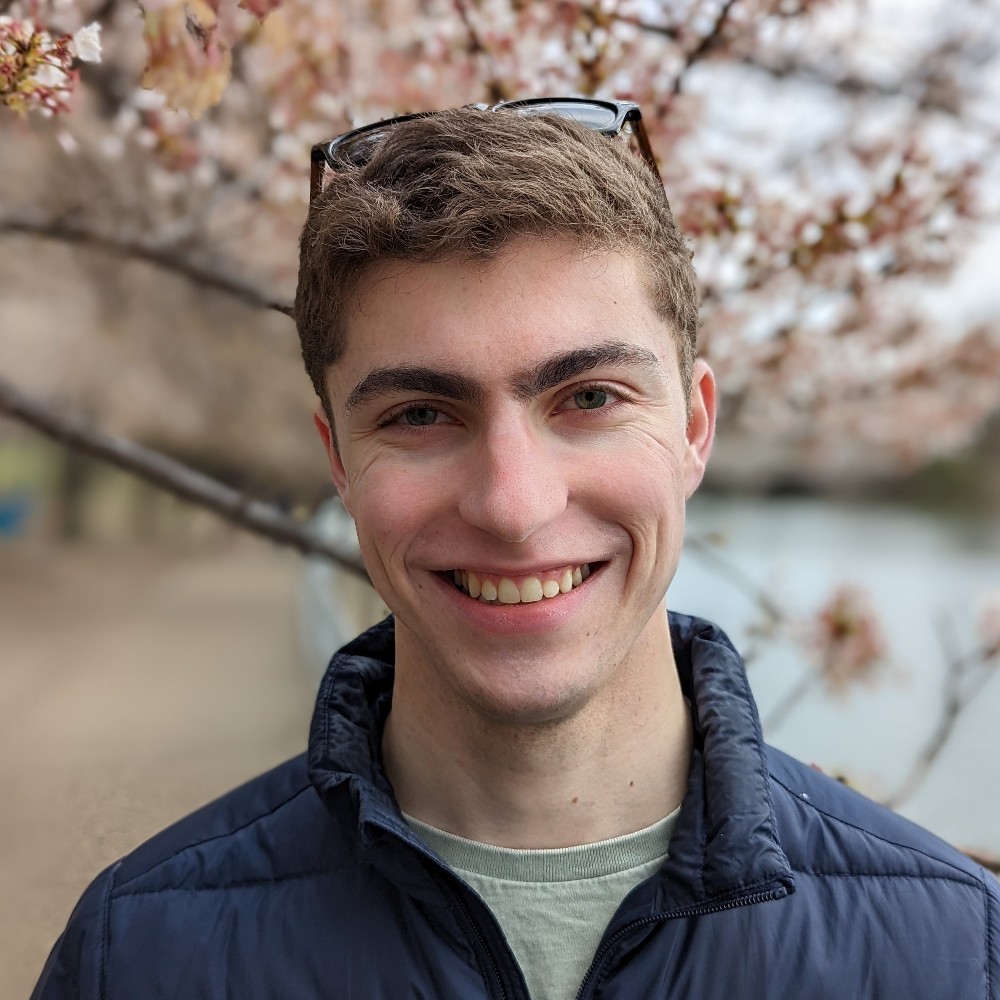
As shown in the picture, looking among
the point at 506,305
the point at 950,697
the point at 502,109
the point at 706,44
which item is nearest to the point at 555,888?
the point at 506,305

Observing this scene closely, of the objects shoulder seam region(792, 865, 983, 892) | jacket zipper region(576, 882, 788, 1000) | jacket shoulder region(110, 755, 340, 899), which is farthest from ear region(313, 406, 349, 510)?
shoulder seam region(792, 865, 983, 892)

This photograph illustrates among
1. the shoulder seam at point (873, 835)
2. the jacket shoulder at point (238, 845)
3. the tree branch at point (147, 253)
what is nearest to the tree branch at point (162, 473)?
the tree branch at point (147, 253)

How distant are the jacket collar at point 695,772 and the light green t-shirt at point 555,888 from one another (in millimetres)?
84

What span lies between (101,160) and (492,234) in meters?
2.35

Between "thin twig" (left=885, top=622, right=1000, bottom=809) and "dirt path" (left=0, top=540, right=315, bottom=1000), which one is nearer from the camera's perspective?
"dirt path" (left=0, top=540, right=315, bottom=1000)

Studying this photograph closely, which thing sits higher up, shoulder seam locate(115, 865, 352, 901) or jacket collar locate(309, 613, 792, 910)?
jacket collar locate(309, 613, 792, 910)

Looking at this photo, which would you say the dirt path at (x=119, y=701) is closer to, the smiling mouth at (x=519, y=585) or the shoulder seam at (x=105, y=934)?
the shoulder seam at (x=105, y=934)

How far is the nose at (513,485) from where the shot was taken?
1.32 metres

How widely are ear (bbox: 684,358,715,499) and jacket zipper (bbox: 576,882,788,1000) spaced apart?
53cm

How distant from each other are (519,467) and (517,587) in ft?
0.53

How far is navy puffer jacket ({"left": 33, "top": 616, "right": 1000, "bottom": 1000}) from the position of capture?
131 centimetres

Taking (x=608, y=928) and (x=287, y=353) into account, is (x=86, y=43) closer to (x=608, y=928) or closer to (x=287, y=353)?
(x=608, y=928)

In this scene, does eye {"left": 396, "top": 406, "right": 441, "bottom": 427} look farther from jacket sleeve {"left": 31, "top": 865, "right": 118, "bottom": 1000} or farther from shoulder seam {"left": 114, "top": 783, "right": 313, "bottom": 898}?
jacket sleeve {"left": 31, "top": 865, "right": 118, "bottom": 1000}

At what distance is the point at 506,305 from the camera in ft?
4.42
